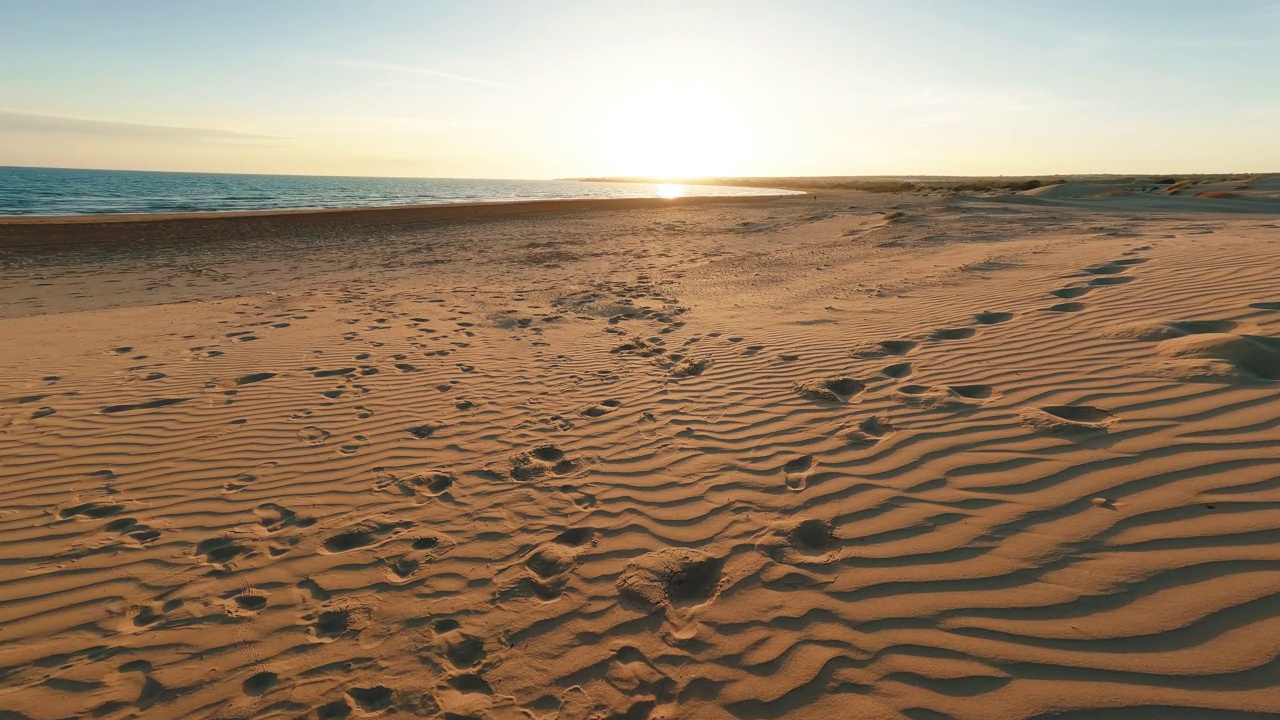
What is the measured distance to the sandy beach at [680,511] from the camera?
7.54 feet

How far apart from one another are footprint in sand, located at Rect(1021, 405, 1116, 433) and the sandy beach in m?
0.03

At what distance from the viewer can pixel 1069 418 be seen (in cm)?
386

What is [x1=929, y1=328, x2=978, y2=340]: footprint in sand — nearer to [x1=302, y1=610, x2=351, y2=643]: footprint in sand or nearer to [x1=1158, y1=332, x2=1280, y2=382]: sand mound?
[x1=1158, y1=332, x2=1280, y2=382]: sand mound

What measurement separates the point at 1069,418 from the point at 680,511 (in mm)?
2651

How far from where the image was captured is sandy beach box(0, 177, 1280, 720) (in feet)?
7.54

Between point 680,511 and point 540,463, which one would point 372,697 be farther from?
point 540,463

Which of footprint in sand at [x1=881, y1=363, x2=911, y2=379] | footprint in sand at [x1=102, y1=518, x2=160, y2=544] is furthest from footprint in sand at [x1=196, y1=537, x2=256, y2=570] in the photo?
footprint in sand at [x1=881, y1=363, x2=911, y2=379]

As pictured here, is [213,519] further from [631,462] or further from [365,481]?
[631,462]

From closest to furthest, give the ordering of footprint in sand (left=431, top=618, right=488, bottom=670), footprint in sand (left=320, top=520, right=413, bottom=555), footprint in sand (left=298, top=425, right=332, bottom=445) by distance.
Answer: footprint in sand (left=431, top=618, right=488, bottom=670), footprint in sand (left=320, top=520, right=413, bottom=555), footprint in sand (left=298, top=425, right=332, bottom=445)

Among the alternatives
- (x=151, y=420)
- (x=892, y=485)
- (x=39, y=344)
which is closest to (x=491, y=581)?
(x=892, y=485)

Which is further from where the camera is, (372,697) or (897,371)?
(897,371)

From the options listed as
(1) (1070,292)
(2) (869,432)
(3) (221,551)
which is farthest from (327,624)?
(1) (1070,292)

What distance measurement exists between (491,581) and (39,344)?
818cm

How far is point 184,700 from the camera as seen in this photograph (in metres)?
2.37
